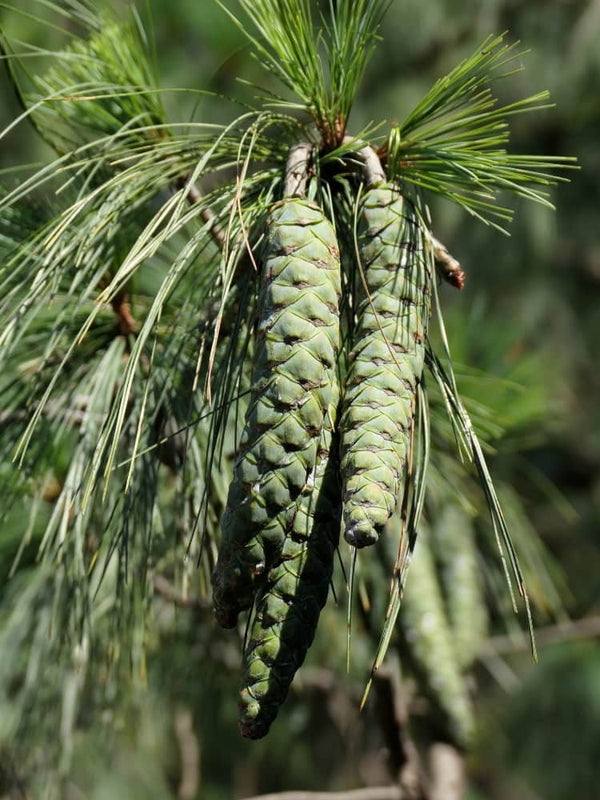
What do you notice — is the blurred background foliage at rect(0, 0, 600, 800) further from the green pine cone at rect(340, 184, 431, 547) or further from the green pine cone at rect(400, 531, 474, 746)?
the green pine cone at rect(340, 184, 431, 547)

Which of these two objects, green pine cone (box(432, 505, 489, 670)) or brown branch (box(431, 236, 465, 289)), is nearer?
brown branch (box(431, 236, 465, 289))

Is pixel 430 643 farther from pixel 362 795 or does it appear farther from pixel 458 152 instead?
pixel 458 152

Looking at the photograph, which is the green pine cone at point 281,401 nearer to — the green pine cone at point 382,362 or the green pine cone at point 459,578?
the green pine cone at point 382,362

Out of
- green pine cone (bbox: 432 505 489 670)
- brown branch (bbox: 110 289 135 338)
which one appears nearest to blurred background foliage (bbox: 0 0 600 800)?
green pine cone (bbox: 432 505 489 670)

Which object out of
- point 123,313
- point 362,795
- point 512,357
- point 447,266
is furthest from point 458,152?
point 512,357

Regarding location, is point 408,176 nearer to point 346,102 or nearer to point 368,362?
point 346,102
